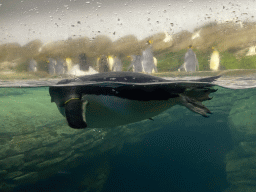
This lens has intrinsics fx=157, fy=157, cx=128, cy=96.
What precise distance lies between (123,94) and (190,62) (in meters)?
1.17

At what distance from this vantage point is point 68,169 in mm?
5043

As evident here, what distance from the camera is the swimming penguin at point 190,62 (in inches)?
91.7

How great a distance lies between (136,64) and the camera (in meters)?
2.44

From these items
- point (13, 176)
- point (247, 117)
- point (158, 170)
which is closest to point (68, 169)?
point (13, 176)

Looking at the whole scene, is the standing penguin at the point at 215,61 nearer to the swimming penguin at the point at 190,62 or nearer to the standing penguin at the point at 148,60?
the swimming penguin at the point at 190,62

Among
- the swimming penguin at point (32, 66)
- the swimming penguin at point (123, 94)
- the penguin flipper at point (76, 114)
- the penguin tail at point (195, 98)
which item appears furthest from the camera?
the swimming penguin at point (32, 66)

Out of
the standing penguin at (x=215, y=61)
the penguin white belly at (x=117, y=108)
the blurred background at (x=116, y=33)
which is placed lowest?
the penguin white belly at (x=117, y=108)

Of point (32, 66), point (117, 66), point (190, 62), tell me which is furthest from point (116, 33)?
point (32, 66)

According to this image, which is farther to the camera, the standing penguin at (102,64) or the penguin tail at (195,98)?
the standing penguin at (102,64)

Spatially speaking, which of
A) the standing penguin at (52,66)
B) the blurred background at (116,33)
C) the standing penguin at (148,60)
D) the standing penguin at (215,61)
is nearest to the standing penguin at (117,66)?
the blurred background at (116,33)

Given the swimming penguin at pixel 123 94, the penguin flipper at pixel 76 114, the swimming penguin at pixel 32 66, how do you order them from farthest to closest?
1. the swimming penguin at pixel 32 66
2. the swimming penguin at pixel 123 94
3. the penguin flipper at pixel 76 114

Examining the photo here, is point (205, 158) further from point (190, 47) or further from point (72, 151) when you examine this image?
point (190, 47)

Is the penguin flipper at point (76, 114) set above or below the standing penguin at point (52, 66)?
below

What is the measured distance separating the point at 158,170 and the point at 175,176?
0.81 meters
